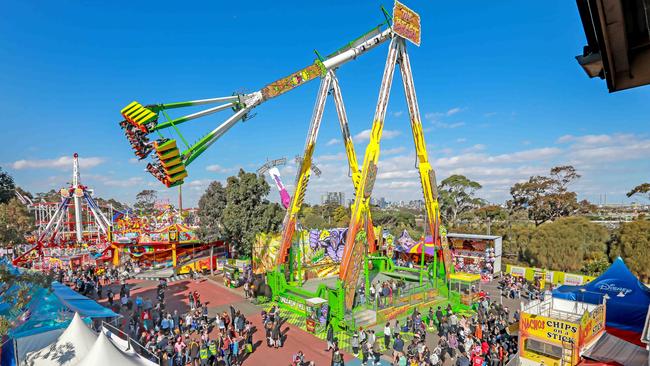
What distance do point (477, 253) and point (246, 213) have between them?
63.7 ft

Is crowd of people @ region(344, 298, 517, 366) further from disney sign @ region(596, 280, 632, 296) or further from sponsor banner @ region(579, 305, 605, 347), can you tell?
disney sign @ region(596, 280, 632, 296)

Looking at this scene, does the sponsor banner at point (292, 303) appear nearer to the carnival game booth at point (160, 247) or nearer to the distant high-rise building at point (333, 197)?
the carnival game booth at point (160, 247)

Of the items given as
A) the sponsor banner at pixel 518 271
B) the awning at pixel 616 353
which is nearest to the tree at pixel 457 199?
the sponsor banner at pixel 518 271

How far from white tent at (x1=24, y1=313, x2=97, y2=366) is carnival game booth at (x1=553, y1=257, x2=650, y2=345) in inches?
678

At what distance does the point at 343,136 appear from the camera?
24.8 metres

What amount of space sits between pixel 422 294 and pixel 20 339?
17166 mm

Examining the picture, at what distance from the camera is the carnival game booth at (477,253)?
30.0m

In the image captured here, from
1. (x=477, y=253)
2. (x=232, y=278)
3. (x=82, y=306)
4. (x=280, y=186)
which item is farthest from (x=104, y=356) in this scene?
(x=280, y=186)

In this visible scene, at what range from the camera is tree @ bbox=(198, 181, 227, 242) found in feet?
107

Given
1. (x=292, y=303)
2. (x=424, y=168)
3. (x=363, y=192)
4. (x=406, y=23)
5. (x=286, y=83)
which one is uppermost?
(x=406, y=23)

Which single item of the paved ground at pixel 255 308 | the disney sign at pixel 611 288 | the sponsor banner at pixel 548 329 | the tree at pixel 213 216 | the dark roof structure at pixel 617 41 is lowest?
the paved ground at pixel 255 308

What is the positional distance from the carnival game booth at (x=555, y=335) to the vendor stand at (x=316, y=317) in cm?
872

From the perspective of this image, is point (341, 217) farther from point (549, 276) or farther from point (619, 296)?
point (619, 296)

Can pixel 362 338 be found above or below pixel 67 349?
below
